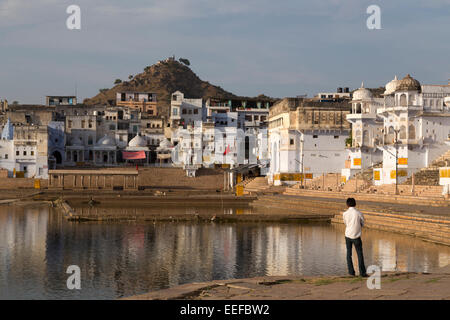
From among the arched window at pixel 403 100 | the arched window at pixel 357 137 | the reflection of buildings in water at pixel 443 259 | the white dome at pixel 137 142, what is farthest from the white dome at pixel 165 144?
the reflection of buildings in water at pixel 443 259

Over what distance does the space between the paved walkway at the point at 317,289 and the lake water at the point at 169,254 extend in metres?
5.30

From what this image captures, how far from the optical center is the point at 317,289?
15.8 metres

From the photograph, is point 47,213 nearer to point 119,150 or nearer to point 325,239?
point 325,239

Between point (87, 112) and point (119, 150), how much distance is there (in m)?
14.4

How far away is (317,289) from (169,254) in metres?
15.7

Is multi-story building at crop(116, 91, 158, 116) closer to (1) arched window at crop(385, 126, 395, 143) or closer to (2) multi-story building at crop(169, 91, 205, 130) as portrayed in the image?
(2) multi-story building at crop(169, 91, 205, 130)

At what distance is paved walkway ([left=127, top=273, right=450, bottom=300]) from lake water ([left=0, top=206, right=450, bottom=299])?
5302mm

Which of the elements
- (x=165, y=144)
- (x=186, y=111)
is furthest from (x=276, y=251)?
(x=186, y=111)

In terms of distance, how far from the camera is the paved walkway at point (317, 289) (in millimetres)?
14578

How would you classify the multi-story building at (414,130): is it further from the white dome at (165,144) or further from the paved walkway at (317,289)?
the white dome at (165,144)

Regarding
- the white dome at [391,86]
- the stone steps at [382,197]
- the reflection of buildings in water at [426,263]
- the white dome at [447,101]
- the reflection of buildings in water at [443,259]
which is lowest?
the reflection of buildings in water at [426,263]

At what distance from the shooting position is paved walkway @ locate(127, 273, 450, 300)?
1458 cm

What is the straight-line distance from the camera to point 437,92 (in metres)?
62.0
